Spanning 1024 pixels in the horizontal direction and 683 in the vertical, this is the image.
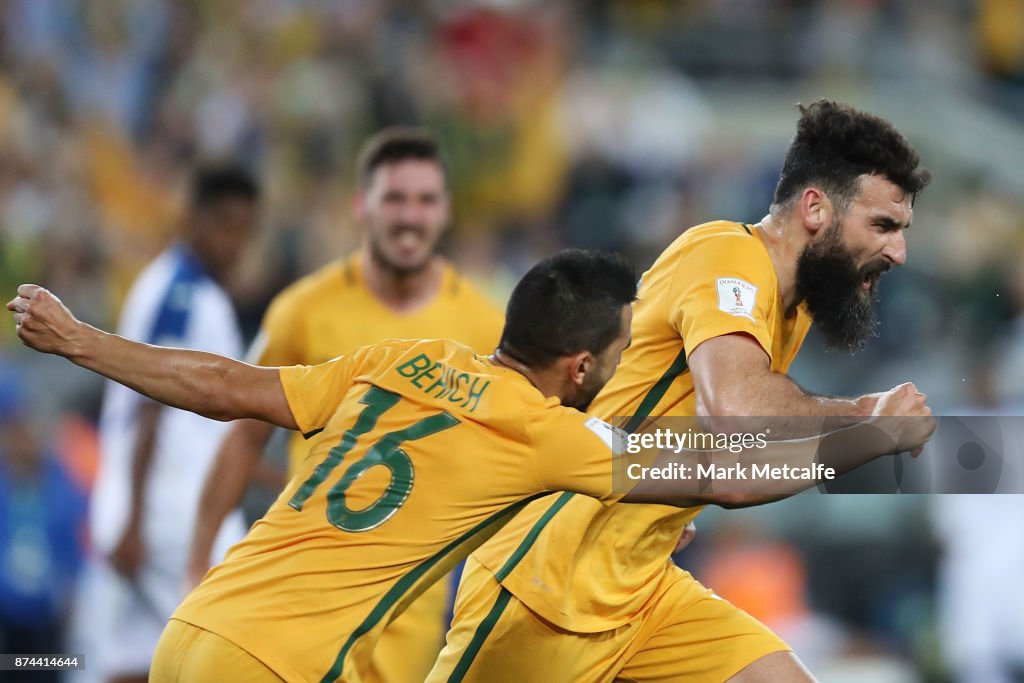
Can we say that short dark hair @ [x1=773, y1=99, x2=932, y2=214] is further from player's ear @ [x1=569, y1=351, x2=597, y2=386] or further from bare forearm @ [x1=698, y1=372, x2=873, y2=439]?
player's ear @ [x1=569, y1=351, x2=597, y2=386]

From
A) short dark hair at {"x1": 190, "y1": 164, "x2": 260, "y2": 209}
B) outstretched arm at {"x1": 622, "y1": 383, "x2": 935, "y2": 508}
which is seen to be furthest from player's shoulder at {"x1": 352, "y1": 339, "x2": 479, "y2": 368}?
short dark hair at {"x1": 190, "y1": 164, "x2": 260, "y2": 209}

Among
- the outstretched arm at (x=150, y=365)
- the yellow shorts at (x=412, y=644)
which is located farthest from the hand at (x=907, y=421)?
the yellow shorts at (x=412, y=644)

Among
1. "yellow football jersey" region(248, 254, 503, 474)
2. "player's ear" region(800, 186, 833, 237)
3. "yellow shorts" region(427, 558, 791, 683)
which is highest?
"player's ear" region(800, 186, 833, 237)

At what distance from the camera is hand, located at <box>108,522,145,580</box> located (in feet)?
22.9

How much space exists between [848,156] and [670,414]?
905 mm

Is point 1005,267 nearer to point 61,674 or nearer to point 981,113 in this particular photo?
point 981,113

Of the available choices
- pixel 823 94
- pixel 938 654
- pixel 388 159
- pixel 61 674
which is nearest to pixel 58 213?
pixel 61 674

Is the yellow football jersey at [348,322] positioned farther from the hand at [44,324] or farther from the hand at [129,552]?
the hand at [44,324]

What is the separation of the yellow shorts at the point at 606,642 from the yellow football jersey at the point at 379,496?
0.73 m

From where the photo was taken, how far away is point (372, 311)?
5.98 m

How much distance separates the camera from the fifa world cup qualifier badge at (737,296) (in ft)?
12.8

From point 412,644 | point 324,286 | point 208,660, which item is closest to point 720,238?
point 208,660
